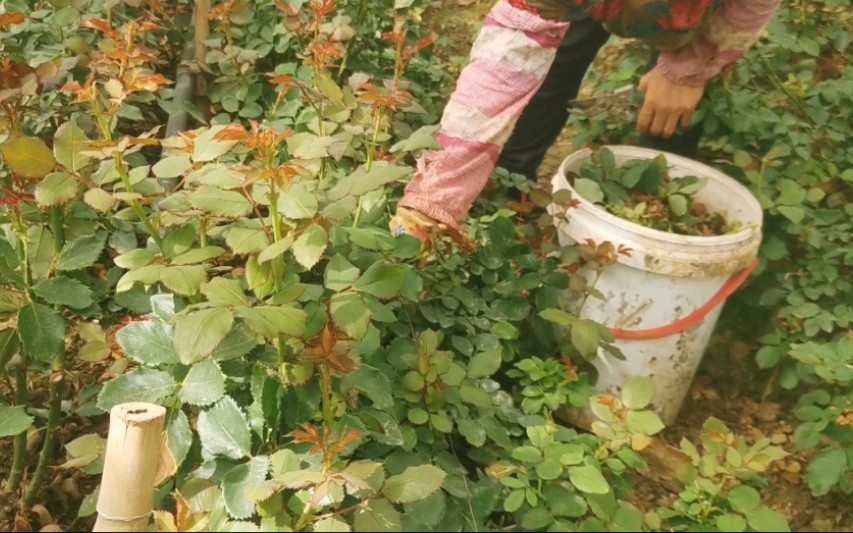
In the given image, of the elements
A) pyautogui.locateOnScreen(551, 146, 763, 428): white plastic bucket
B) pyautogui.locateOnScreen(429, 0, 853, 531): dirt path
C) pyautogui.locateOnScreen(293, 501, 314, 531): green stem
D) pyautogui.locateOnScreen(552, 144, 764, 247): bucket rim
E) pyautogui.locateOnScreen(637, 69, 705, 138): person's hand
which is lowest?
pyautogui.locateOnScreen(429, 0, 853, 531): dirt path

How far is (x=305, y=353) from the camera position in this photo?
1052 mm

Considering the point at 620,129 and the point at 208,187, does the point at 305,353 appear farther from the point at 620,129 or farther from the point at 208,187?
the point at 620,129

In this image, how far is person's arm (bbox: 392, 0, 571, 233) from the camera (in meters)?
1.82

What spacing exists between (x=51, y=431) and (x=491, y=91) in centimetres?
120

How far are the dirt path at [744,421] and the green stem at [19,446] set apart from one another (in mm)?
1276

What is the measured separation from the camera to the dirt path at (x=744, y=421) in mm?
1795

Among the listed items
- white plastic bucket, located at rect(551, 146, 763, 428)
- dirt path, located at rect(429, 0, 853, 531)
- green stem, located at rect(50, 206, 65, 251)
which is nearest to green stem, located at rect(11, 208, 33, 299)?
green stem, located at rect(50, 206, 65, 251)

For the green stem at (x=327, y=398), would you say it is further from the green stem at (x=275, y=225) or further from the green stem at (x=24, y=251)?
the green stem at (x=24, y=251)

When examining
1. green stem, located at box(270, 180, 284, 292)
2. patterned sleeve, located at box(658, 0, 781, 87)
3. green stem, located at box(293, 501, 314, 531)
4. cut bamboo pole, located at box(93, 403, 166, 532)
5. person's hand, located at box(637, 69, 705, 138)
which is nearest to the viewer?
cut bamboo pole, located at box(93, 403, 166, 532)

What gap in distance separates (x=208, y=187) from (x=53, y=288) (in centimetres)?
29

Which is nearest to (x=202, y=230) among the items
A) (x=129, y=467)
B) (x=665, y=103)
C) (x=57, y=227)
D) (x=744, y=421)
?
(x=57, y=227)

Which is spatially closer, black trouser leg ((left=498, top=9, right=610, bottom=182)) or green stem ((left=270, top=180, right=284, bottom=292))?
green stem ((left=270, top=180, right=284, bottom=292))

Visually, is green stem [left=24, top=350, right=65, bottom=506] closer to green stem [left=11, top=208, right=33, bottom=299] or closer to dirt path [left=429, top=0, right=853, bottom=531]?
green stem [left=11, top=208, right=33, bottom=299]

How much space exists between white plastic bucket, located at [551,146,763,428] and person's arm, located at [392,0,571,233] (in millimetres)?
209
